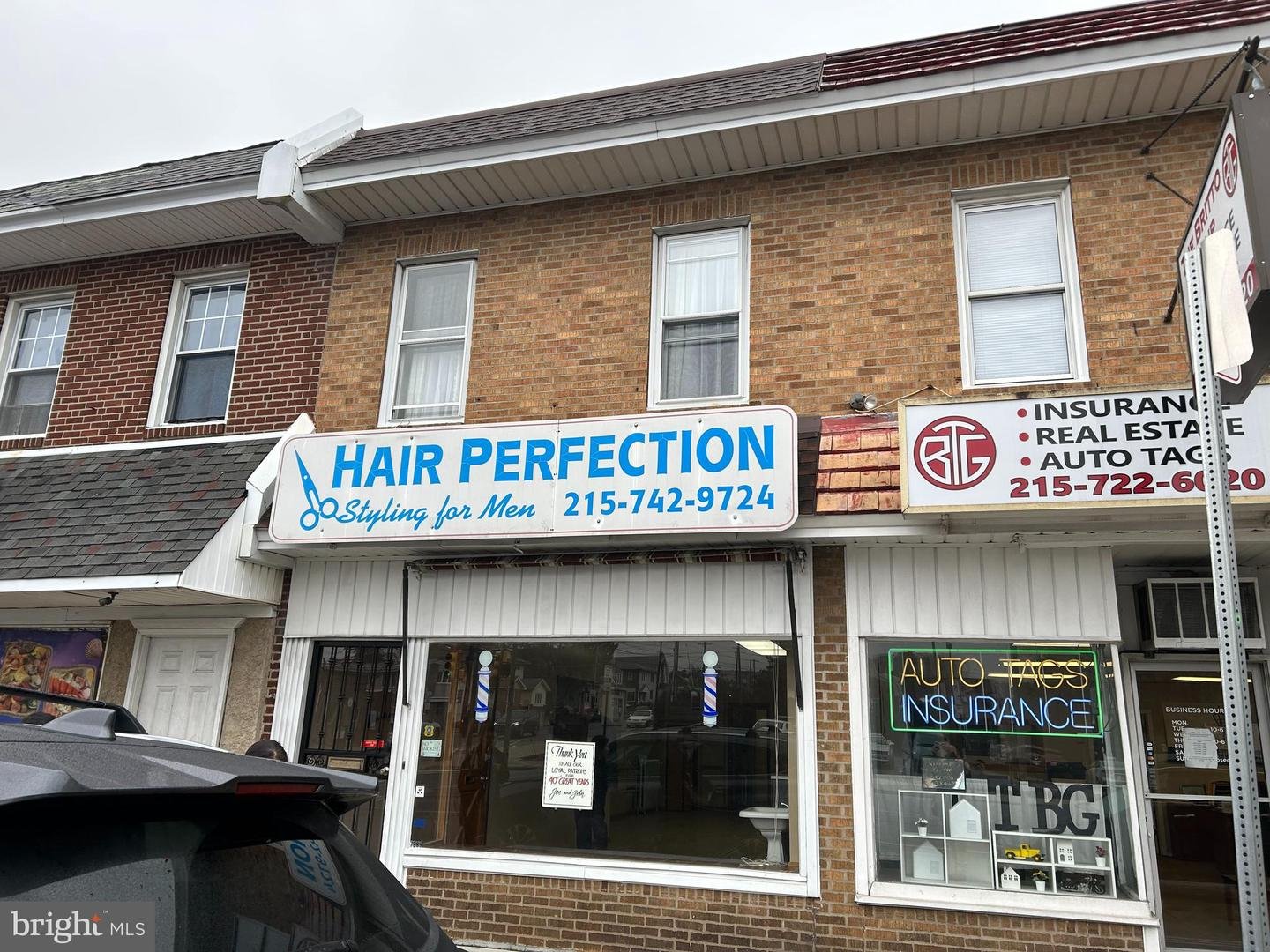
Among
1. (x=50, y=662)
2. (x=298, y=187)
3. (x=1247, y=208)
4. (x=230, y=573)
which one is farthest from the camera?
(x=50, y=662)

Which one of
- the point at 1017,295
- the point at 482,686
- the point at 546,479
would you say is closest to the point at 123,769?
the point at 546,479

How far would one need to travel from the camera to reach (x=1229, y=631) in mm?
2633

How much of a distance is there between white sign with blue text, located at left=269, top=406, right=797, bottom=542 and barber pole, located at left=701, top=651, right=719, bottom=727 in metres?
1.16

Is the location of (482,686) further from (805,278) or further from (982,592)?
(805,278)

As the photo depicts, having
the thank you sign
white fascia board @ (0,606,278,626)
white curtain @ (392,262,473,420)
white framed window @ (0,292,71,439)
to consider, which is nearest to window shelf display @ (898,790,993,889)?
the thank you sign

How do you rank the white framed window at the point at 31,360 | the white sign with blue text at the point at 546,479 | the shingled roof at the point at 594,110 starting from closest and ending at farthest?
the white sign with blue text at the point at 546,479, the shingled roof at the point at 594,110, the white framed window at the point at 31,360

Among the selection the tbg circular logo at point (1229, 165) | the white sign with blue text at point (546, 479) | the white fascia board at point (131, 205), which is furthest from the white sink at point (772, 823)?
the white fascia board at point (131, 205)

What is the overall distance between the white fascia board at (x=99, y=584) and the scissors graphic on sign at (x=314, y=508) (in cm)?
99

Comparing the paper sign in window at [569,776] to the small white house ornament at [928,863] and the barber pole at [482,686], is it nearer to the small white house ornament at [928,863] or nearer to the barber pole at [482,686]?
the barber pole at [482,686]

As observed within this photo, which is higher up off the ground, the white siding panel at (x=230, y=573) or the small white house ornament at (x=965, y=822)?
the white siding panel at (x=230, y=573)

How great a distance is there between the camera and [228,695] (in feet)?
25.6

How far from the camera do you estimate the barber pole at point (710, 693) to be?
6801 millimetres

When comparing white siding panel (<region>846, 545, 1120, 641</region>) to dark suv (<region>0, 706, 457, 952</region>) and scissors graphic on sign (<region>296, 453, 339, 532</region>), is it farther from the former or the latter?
dark suv (<region>0, 706, 457, 952</region>)

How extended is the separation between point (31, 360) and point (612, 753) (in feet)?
24.7
